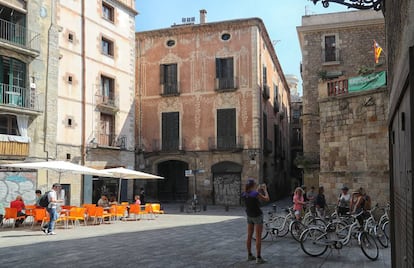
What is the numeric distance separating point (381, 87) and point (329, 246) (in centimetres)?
974

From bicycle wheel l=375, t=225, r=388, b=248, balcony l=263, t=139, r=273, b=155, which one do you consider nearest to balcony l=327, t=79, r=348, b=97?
bicycle wheel l=375, t=225, r=388, b=248

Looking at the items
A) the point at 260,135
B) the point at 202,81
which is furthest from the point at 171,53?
the point at 260,135

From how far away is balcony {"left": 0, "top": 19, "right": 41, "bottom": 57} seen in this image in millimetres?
21469

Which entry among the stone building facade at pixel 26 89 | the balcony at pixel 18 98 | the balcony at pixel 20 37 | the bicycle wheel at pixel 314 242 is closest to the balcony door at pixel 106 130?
the stone building facade at pixel 26 89

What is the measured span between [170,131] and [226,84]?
5.17 meters

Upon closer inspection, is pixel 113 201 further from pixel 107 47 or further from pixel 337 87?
pixel 337 87

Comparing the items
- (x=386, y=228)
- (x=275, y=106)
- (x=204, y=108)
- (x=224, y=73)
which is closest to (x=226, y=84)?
(x=224, y=73)

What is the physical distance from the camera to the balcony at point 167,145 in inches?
1273

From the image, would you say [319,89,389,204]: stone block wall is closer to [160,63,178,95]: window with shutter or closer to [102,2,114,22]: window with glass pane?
[160,63,178,95]: window with shutter

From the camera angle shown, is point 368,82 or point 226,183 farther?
point 226,183

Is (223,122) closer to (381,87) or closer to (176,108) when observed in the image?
(176,108)

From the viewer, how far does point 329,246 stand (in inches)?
388

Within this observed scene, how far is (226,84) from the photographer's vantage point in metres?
31.8

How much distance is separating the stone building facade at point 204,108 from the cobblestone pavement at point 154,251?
1628 cm
